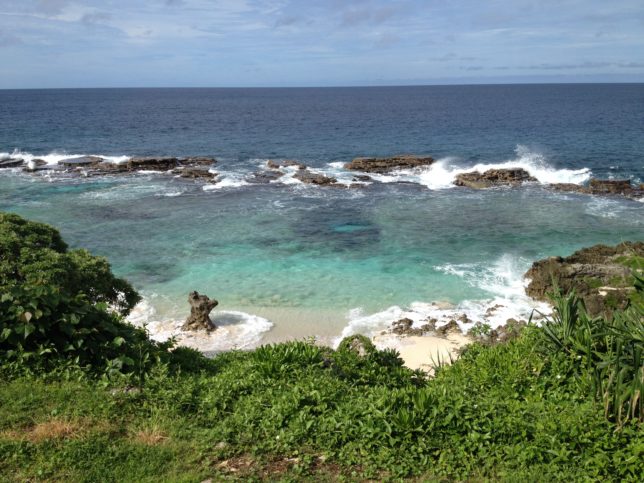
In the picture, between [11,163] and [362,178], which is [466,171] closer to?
[362,178]

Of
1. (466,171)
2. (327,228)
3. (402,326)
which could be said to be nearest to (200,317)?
(402,326)

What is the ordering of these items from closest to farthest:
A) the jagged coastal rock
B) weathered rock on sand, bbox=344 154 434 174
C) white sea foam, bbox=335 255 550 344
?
white sea foam, bbox=335 255 550 344
the jagged coastal rock
weathered rock on sand, bbox=344 154 434 174

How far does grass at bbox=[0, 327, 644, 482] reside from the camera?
6762mm

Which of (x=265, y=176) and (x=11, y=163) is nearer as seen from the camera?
(x=265, y=176)

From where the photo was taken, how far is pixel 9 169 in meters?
52.1

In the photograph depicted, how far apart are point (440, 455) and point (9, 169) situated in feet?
184

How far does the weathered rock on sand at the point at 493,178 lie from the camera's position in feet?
147

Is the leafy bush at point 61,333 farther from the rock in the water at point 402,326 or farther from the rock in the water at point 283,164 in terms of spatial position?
the rock in the water at point 283,164

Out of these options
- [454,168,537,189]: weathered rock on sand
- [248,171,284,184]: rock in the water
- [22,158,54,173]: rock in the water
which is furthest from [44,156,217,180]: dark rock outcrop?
[454,168,537,189]: weathered rock on sand

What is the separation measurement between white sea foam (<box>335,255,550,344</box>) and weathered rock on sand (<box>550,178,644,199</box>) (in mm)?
20911

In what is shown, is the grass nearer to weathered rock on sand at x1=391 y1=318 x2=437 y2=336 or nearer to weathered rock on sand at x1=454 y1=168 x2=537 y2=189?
weathered rock on sand at x1=391 y1=318 x2=437 y2=336

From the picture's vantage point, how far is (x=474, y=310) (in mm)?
21219

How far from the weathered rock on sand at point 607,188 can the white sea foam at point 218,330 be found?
31485 millimetres

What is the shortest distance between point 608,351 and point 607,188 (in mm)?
37840
